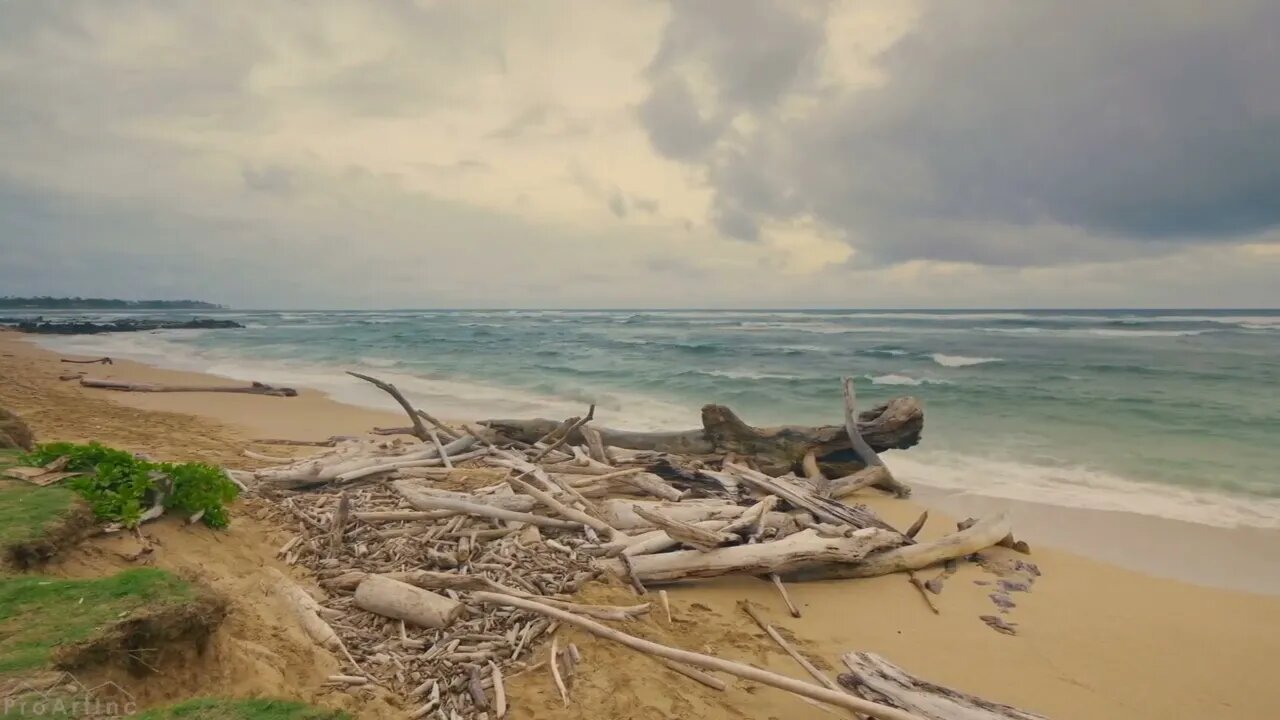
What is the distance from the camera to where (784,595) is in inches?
217

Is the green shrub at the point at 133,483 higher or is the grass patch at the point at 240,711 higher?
the green shrub at the point at 133,483

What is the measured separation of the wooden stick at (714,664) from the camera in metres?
3.09

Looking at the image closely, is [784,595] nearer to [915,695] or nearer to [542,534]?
[915,695]

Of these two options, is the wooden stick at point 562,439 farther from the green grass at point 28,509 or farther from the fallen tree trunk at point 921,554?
the green grass at point 28,509

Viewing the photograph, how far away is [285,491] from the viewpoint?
6859 millimetres

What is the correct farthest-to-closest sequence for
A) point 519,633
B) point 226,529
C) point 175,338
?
point 175,338, point 226,529, point 519,633

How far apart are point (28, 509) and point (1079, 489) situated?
12743 mm

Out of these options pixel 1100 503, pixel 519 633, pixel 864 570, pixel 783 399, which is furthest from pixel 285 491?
pixel 783 399

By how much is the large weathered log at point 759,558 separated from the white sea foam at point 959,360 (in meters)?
26.2

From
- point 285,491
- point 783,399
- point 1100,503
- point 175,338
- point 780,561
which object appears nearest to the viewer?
point 780,561

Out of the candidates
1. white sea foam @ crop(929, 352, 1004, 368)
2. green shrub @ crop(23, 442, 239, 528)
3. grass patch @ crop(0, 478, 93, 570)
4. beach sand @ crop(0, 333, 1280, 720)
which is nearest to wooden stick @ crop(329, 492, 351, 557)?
beach sand @ crop(0, 333, 1280, 720)

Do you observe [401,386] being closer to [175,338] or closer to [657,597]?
[657,597]

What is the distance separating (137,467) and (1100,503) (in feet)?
38.8

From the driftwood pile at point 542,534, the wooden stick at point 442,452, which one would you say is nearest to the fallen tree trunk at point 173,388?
the driftwood pile at point 542,534
